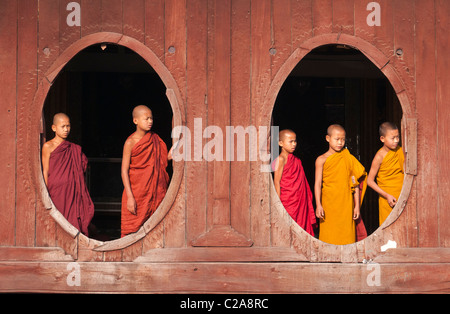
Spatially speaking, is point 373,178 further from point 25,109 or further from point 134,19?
point 25,109

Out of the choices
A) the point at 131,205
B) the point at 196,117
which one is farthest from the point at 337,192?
the point at 131,205

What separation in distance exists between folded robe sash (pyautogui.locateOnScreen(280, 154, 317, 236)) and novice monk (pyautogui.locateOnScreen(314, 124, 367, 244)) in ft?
0.40

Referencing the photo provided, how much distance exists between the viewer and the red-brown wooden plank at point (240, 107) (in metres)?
5.25

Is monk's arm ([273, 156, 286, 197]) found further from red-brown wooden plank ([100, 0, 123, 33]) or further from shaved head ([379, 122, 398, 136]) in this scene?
red-brown wooden plank ([100, 0, 123, 33])

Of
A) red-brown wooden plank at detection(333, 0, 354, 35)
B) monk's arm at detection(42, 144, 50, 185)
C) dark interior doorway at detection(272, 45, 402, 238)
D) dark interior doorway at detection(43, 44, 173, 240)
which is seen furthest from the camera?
dark interior doorway at detection(43, 44, 173, 240)

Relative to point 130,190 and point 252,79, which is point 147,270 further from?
point 252,79

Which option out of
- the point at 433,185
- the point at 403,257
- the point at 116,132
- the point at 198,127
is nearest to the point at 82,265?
the point at 198,127

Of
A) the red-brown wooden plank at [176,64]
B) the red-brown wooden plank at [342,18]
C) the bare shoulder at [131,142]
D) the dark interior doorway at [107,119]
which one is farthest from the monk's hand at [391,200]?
the dark interior doorway at [107,119]

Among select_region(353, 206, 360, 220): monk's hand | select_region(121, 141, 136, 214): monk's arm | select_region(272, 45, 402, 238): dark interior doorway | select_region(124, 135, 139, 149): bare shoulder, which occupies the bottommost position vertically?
select_region(353, 206, 360, 220): monk's hand

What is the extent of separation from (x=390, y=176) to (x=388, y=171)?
0.05 meters

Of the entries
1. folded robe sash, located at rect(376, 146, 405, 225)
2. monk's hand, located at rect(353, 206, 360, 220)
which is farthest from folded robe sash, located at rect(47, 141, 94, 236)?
folded robe sash, located at rect(376, 146, 405, 225)

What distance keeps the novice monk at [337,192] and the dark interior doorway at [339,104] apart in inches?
85.5

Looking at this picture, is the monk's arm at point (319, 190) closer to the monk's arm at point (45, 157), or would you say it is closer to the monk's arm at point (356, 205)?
the monk's arm at point (356, 205)

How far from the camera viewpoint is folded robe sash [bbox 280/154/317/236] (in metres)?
5.80
